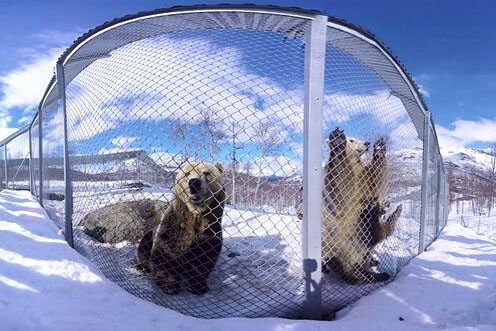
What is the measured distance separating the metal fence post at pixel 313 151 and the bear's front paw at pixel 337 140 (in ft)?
1.30

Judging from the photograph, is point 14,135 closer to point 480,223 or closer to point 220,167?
point 220,167

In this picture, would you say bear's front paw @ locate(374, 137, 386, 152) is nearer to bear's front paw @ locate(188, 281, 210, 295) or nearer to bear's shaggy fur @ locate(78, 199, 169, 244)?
bear's front paw @ locate(188, 281, 210, 295)

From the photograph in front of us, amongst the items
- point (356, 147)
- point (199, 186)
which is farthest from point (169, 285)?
point (356, 147)

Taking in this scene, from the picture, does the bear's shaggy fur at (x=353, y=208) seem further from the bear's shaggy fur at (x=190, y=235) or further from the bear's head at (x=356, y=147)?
the bear's shaggy fur at (x=190, y=235)

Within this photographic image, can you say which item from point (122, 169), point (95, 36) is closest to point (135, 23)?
point (95, 36)

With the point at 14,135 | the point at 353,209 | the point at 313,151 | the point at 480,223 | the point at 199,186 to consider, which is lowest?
the point at 480,223

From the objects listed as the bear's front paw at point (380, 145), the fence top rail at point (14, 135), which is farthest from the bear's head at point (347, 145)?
the fence top rail at point (14, 135)

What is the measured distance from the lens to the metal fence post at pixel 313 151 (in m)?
2.08

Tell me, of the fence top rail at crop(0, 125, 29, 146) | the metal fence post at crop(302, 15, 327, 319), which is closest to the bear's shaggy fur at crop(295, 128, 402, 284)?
the metal fence post at crop(302, 15, 327, 319)

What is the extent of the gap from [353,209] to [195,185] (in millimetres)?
1228

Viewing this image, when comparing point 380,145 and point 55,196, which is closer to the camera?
point 380,145

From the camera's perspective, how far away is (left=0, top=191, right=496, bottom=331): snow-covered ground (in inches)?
81.4

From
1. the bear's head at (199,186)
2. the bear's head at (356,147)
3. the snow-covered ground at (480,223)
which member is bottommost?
the snow-covered ground at (480,223)

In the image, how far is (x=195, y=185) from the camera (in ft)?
8.75
